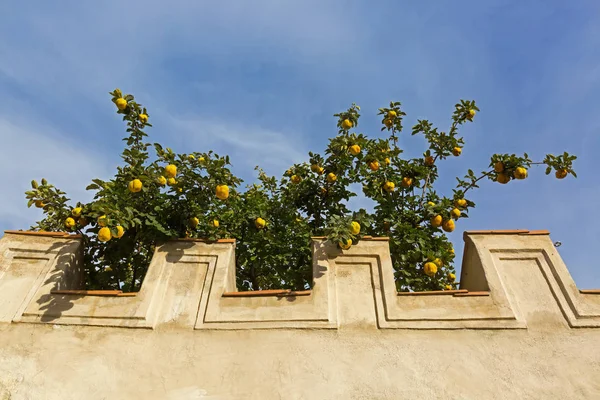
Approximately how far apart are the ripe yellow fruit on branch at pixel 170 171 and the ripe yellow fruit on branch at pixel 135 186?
317 millimetres

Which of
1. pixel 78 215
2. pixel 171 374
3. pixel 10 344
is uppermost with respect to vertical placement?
pixel 78 215

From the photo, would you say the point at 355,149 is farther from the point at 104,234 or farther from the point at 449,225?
the point at 104,234

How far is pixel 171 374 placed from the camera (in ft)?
10.6

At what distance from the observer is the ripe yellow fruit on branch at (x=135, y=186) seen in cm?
404

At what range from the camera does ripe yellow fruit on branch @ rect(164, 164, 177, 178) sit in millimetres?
4242

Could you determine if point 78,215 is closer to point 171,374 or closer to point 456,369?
point 171,374

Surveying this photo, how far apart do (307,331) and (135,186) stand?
231 centimetres

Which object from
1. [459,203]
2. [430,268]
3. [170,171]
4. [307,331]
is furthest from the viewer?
[459,203]

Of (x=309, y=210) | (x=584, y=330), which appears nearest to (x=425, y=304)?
(x=584, y=330)

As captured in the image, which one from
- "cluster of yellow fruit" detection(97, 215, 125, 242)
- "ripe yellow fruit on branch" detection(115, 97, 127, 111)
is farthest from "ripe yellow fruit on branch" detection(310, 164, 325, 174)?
"cluster of yellow fruit" detection(97, 215, 125, 242)

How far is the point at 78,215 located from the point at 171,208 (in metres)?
1.03

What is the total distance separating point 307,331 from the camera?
3.47m

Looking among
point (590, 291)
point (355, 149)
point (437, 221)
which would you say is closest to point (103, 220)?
point (355, 149)

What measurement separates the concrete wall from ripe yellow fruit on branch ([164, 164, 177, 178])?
870 mm
